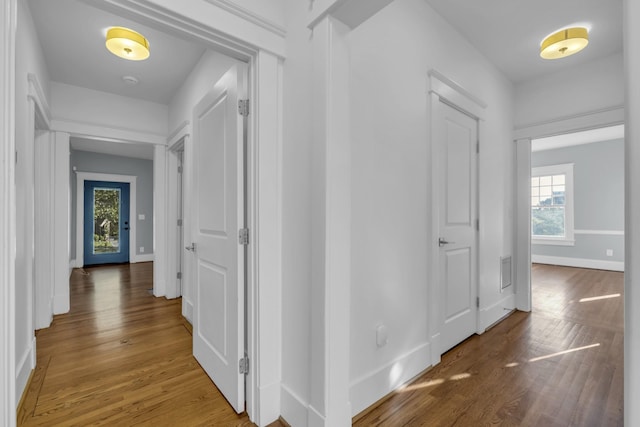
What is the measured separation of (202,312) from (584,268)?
25.2 ft

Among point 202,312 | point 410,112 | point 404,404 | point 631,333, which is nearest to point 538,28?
point 410,112

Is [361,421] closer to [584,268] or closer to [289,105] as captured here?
[289,105]

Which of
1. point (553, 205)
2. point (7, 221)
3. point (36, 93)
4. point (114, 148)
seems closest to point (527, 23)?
point (7, 221)

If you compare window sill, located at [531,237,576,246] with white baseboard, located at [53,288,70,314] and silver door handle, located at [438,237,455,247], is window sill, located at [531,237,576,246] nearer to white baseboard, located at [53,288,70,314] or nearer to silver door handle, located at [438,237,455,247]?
silver door handle, located at [438,237,455,247]

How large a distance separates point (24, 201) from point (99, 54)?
1708 millimetres

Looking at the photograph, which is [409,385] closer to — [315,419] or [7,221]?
[315,419]

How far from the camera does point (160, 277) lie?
413 centimetres

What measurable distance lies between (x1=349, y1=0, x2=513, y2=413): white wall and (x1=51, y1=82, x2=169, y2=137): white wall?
11.3 feet

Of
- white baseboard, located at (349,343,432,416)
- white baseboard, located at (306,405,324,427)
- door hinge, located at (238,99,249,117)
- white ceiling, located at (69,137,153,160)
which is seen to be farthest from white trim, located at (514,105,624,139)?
white ceiling, located at (69,137,153,160)

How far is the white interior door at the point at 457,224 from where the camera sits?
240 centimetres

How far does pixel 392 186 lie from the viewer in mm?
1938

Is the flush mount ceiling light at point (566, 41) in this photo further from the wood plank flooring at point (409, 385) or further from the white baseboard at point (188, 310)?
the white baseboard at point (188, 310)

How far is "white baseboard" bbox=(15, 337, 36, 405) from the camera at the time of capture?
180cm

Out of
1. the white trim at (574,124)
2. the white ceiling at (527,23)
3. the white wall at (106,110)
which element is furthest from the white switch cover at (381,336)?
the white wall at (106,110)
